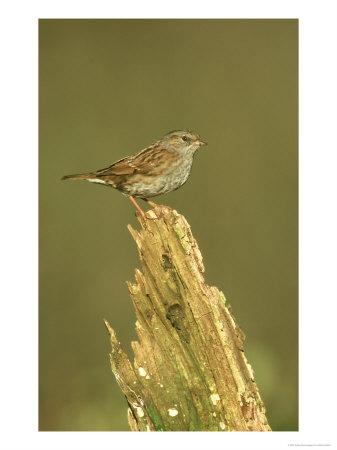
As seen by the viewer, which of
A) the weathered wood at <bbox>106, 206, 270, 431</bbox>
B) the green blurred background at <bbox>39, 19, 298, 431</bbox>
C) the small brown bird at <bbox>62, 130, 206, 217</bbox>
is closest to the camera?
the weathered wood at <bbox>106, 206, 270, 431</bbox>

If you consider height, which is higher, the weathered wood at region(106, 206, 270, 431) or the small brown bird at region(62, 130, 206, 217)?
the small brown bird at region(62, 130, 206, 217)

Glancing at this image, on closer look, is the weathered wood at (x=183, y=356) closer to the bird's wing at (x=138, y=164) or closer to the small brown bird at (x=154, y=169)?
the small brown bird at (x=154, y=169)

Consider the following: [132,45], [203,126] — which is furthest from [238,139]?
[132,45]

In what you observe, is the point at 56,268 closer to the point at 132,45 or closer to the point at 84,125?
the point at 84,125

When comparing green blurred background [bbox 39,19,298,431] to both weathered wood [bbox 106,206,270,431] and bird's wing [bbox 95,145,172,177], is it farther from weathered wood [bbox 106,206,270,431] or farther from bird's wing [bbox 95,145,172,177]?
weathered wood [bbox 106,206,270,431]

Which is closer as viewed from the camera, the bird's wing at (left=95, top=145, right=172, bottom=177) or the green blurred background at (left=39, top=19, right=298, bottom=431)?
the bird's wing at (left=95, top=145, right=172, bottom=177)

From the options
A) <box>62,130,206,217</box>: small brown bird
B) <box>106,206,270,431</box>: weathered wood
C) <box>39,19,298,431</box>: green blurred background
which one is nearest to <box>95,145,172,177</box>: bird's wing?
<box>62,130,206,217</box>: small brown bird
